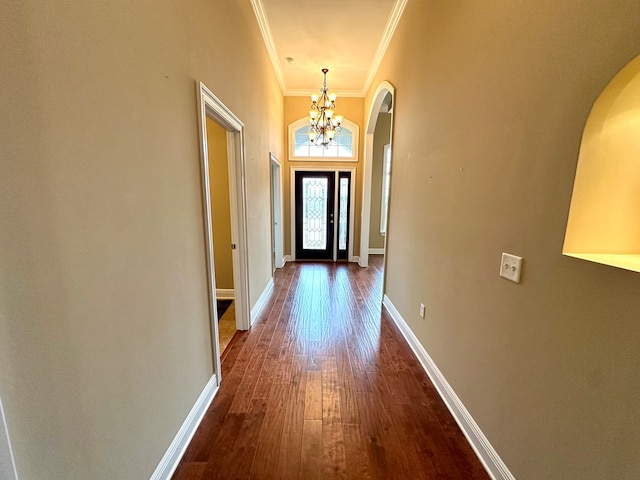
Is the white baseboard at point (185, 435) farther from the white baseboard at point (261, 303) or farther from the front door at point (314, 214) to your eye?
the front door at point (314, 214)

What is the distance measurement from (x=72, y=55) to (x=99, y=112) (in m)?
0.16

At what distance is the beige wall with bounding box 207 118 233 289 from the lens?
360 centimetres

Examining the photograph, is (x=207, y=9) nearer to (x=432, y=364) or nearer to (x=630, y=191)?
(x=630, y=191)

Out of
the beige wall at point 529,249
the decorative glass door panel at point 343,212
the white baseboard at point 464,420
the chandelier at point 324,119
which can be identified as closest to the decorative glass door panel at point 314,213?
the decorative glass door panel at point 343,212

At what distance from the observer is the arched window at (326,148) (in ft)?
18.9

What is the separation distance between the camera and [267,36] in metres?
3.49

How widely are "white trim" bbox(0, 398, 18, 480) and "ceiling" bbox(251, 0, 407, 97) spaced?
12.0 ft

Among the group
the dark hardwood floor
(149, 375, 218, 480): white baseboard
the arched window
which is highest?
the arched window

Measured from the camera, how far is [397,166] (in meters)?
3.25

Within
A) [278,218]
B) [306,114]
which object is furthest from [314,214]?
[306,114]

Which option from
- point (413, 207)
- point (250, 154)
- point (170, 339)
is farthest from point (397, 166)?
point (170, 339)

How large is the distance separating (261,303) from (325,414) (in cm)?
192

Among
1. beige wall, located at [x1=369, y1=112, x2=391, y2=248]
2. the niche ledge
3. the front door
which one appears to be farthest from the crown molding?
the niche ledge

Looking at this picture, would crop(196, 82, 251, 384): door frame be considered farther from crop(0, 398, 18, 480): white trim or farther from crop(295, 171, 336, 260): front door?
crop(295, 171, 336, 260): front door
